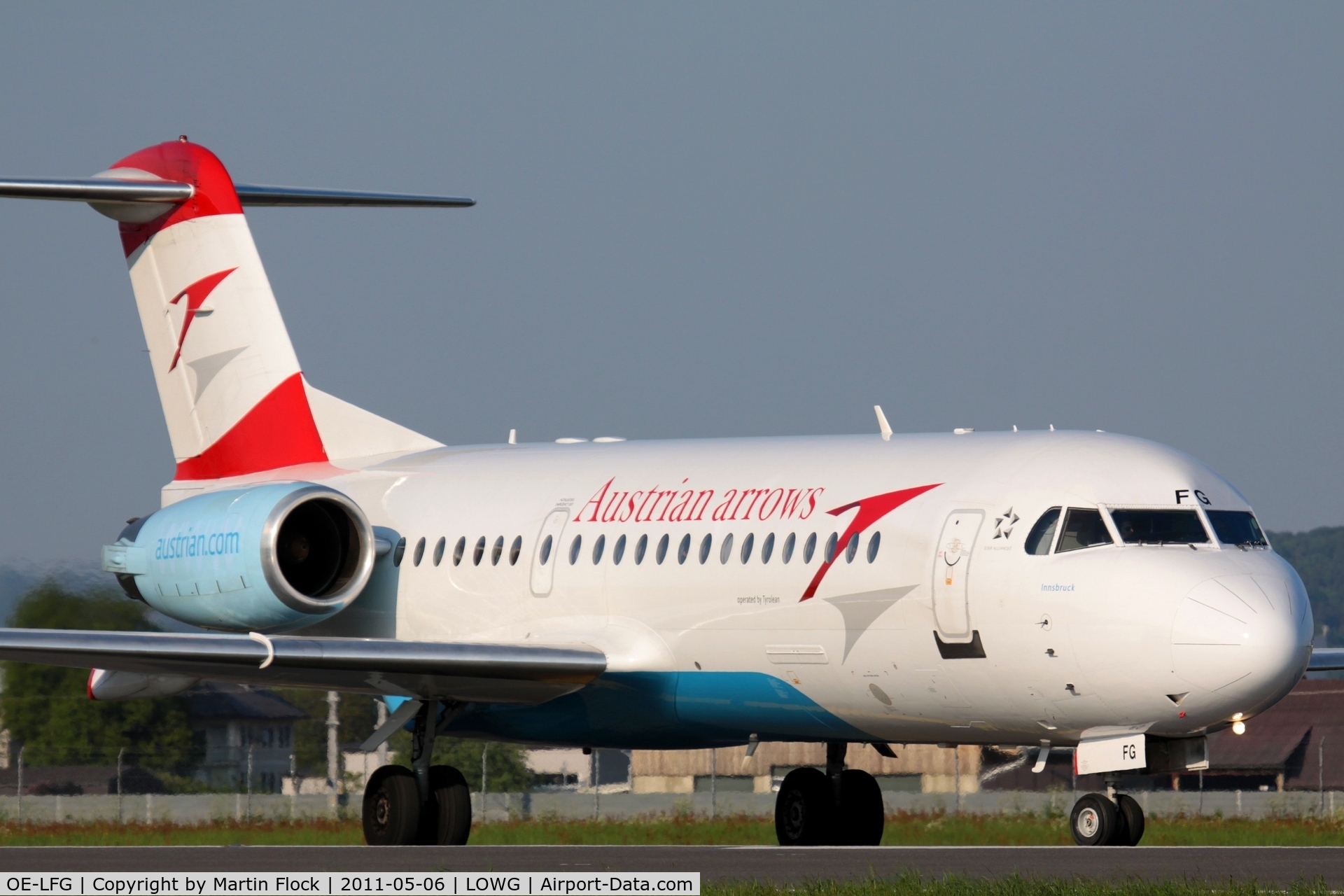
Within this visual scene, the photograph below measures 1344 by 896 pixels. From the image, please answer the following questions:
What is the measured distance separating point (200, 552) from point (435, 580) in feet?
8.45

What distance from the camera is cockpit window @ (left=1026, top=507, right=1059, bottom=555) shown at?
19000 millimetres

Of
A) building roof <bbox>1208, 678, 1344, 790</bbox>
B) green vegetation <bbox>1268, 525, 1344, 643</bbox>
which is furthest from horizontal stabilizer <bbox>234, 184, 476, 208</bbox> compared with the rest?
green vegetation <bbox>1268, 525, 1344, 643</bbox>

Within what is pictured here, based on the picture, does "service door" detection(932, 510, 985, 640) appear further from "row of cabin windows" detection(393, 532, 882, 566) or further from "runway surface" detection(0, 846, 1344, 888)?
"runway surface" detection(0, 846, 1344, 888)

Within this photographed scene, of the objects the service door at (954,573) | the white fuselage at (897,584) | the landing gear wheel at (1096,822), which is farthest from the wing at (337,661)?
the landing gear wheel at (1096,822)

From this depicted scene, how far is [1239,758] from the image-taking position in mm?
58125

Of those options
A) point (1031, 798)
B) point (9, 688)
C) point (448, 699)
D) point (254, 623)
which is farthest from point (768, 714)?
point (9, 688)

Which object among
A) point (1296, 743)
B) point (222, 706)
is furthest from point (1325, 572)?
point (222, 706)

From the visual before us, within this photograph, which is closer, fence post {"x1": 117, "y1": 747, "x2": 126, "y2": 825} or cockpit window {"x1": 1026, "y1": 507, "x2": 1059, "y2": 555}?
cockpit window {"x1": 1026, "y1": 507, "x2": 1059, "y2": 555}

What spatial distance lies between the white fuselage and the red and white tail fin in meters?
2.78

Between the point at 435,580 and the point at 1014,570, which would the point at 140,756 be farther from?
the point at 1014,570

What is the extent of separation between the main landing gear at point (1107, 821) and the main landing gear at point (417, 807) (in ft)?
22.2

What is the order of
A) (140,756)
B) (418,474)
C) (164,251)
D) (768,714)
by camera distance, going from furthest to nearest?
1. (140,756)
2. (164,251)
3. (418,474)
4. (768,714)

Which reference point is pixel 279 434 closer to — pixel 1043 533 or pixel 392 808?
pixel 392 808

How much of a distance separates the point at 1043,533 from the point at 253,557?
28.8ft
